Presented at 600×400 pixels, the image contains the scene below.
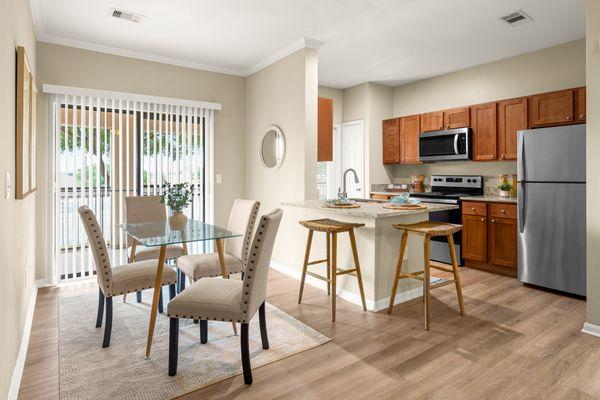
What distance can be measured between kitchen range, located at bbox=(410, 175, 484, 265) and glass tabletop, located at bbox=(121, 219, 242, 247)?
2837 millimetres

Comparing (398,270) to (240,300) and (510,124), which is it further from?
(510,124)

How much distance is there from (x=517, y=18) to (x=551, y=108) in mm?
1196

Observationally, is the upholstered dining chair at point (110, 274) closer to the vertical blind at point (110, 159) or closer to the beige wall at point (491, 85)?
the vertical blind at point (110, 159)

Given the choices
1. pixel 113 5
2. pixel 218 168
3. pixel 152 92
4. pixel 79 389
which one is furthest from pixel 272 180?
pixel 79 389

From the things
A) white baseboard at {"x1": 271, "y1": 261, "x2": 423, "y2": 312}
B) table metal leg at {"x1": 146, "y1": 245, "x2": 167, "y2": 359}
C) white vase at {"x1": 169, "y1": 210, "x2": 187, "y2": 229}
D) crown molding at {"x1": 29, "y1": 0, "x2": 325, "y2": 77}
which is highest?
crown molding at {"x1": 29, "y1": 0, "x2": 325, "y2": 77}

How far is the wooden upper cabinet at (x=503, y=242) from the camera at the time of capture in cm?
418

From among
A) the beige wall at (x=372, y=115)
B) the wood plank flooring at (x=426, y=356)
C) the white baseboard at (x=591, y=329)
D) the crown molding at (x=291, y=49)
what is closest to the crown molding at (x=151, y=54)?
the crown molding at (x=291, y=49)

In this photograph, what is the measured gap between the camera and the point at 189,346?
253 cm

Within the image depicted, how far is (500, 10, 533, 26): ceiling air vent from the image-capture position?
11.1 feet

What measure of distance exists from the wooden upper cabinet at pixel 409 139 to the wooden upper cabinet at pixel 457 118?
1.45ft

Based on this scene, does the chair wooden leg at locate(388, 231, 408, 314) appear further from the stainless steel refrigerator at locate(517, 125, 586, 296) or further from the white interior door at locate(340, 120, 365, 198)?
the white interior door at locate(340, 120, 365, 198)

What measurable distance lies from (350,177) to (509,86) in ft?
8.56

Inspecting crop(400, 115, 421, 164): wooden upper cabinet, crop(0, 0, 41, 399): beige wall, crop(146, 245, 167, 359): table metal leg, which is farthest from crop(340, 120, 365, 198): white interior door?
crop(0, 0, 41, 399): beige wall

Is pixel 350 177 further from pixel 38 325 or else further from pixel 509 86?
pixel 38 325
